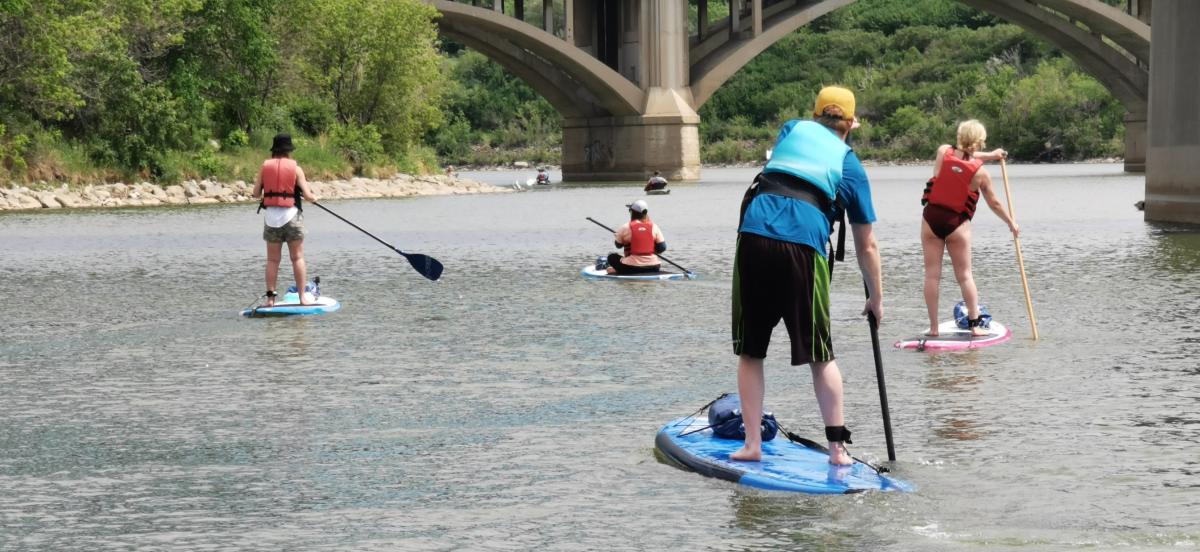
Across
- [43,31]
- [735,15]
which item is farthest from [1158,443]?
[735,15]

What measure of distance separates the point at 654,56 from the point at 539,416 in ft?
186

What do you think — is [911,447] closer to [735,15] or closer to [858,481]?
[858,481]

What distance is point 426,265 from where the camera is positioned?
60.5ft

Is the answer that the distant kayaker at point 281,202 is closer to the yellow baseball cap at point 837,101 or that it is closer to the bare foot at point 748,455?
the bare foot at point 748,455

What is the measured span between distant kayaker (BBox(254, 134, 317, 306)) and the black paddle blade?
2.91 meters

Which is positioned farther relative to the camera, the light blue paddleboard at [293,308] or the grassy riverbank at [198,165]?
the grassy riverbank at [198,165]

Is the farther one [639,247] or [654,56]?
[654,56]

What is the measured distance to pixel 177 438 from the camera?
29.5 ft

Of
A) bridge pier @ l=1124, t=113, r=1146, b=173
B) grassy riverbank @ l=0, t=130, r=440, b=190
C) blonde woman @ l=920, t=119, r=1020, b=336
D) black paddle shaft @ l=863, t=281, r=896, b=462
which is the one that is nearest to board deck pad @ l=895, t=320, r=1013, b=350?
blonde woman @ l=920, t=119, r=1020, b=336

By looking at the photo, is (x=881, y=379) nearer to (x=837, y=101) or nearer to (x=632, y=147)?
(x=837, y=101)

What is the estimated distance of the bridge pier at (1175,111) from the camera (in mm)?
27062

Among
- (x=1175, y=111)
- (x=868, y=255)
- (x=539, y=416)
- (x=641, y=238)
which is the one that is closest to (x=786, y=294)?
Result: (x=868, y=255)

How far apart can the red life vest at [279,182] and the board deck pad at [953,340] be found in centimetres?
574

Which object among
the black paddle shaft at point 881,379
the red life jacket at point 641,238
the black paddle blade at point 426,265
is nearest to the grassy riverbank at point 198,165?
the black paddle blade at point 426,265
